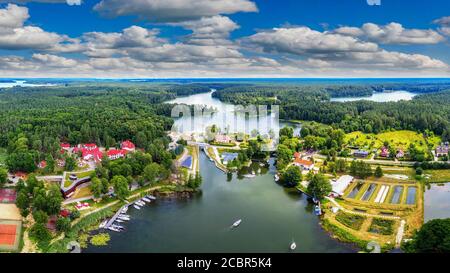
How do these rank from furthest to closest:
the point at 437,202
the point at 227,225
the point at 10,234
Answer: the point at 437,202, the point at 227,225, the point at 10,234

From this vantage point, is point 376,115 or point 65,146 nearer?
point 65,146

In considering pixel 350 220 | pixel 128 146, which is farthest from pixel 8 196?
pixel 350 220

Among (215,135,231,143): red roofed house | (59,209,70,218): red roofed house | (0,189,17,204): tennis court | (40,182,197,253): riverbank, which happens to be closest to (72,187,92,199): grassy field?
(40,182,197,253): riverbank

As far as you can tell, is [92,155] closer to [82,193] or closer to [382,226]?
[82,193]

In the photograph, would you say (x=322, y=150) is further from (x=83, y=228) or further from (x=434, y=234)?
(x=83, y=228)

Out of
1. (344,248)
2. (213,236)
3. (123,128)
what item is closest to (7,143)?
(123,128)

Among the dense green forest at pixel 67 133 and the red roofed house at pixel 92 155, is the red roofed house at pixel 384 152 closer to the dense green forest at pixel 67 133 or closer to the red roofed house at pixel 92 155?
the dense green forest at pixel 67 133

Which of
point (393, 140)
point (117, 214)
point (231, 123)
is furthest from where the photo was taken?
point (231, 123)
